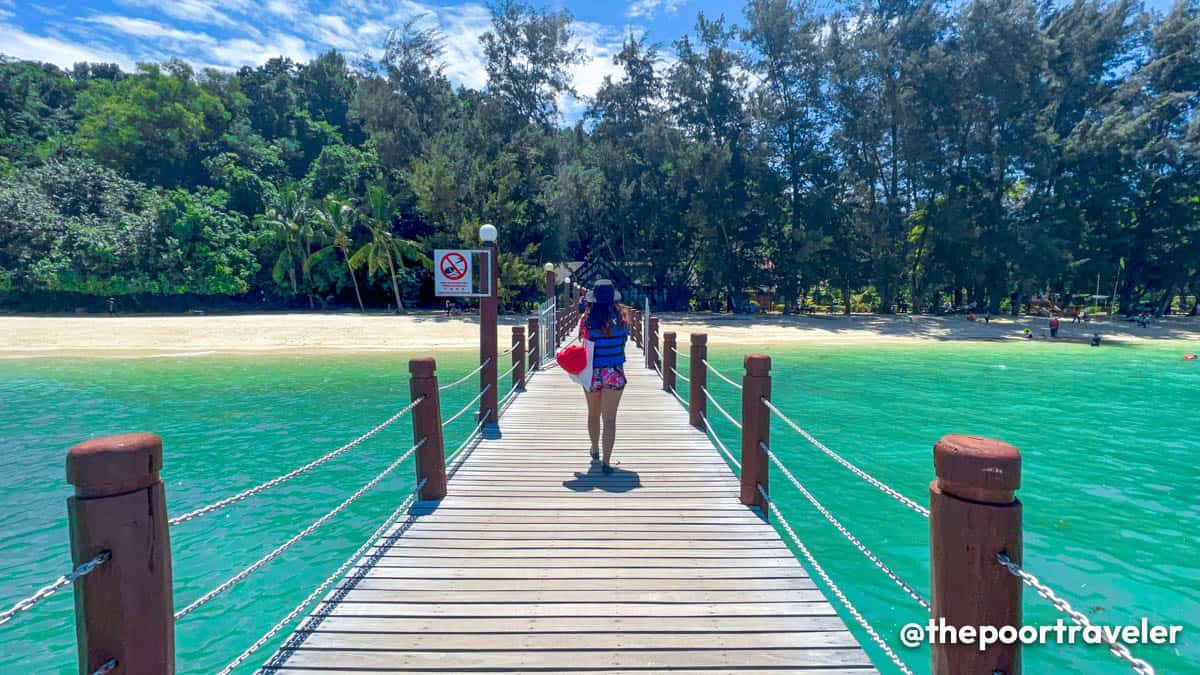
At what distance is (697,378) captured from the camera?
7828 mm

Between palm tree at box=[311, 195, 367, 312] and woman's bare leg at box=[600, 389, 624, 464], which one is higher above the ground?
palm tree at box=[311, 195, 367, 312]

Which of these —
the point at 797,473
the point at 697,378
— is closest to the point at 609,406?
the point at 697,378

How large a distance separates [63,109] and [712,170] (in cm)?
6509

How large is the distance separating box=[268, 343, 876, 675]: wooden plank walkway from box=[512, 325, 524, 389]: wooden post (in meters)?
4.42

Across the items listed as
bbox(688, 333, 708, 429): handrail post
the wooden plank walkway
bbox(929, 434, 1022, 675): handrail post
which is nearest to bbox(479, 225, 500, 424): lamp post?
the wooden plank walkway

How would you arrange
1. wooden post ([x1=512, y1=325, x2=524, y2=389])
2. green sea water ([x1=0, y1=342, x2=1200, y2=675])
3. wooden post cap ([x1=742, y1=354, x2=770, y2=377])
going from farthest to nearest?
wooden post ([x1=512, y1=325, x2=524, y2=389]) < green sea water ([x1=0, y1=342, x2=1200, y2=675]) < wooden post cap ([x1=742, y1=354, x2=770, y2=377])

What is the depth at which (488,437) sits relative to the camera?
744 cm

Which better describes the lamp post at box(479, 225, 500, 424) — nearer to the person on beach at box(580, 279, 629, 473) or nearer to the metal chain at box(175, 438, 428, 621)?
the person on beach at box(580, 279, 629, 473)

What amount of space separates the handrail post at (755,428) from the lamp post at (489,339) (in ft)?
12.3

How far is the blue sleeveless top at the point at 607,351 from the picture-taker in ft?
18.2

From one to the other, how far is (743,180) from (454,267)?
3377 cm

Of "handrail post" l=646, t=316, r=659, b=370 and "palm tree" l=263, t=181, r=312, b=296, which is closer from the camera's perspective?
"handrail post" l=646, t=316, r=659, b=370

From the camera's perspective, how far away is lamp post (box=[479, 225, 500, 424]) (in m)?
7.61

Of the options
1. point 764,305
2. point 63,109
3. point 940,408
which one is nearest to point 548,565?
point 940,408
